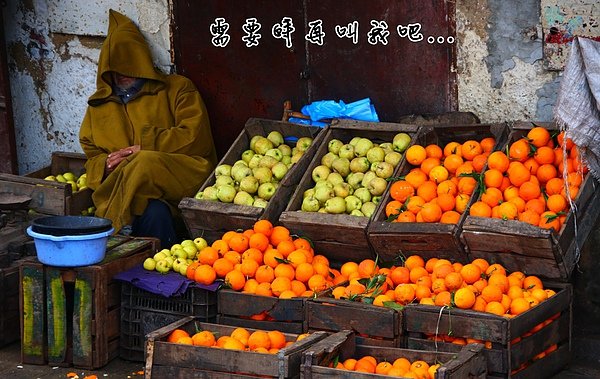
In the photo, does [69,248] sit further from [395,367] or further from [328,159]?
[395,367]

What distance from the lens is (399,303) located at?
545 centimetres

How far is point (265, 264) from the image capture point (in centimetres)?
592

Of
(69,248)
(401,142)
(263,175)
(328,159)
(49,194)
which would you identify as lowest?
(69,248)

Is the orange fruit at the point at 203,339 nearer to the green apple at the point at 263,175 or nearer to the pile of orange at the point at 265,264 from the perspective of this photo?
the pile of orange at the point at 265,264

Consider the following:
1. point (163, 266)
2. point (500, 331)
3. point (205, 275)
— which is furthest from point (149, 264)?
point (500, 331)

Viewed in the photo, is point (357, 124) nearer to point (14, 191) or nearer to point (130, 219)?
point (130, 219)

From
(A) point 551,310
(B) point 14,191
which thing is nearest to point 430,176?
(A) point 551,310

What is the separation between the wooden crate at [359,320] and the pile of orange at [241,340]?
26cm

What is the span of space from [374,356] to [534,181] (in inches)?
59.5

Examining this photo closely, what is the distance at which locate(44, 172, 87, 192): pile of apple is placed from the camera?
7547 mm

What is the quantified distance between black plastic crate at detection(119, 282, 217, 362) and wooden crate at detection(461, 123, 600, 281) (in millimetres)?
1504

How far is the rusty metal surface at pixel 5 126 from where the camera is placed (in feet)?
26.6

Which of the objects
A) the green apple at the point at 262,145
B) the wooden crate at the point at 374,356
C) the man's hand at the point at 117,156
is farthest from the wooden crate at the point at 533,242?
the man's hand at the point at 117,156

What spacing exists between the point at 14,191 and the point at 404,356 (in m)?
3.56
